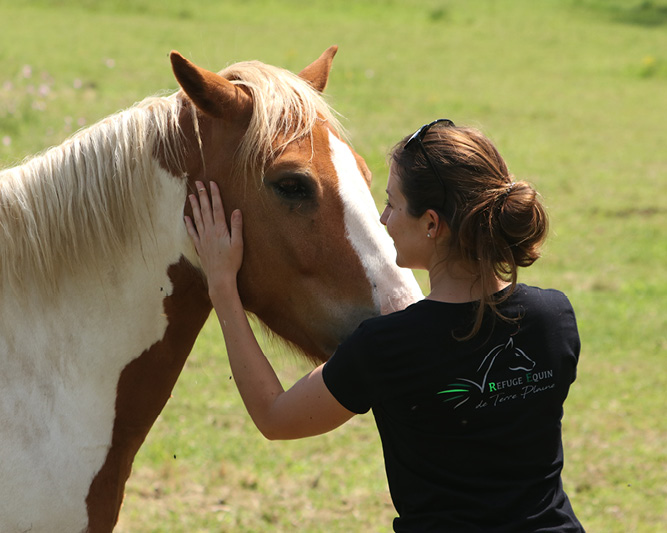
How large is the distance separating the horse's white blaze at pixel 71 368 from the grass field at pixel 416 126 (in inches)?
18.9

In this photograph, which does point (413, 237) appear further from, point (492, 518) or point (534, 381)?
point (492, 518)

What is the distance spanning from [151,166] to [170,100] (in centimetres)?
20

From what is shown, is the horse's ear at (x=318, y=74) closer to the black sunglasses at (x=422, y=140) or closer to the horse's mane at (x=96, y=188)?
the horse's mane at (x=96, y=188)

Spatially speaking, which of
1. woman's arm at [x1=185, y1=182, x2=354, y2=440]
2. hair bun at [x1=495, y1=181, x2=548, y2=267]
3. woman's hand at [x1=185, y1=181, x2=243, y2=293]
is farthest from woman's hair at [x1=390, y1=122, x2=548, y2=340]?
woman's hand at [x1=185, y1=181, x2=243, y2=293]

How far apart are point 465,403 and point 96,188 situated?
99cm

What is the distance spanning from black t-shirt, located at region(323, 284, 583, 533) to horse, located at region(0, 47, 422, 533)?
0.28 meters

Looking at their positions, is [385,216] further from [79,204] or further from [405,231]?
[79,204]

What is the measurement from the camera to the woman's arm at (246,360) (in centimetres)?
166

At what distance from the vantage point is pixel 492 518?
1579 mm

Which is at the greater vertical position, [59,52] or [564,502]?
[564,502]

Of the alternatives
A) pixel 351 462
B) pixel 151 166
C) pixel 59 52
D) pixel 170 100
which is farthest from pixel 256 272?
pixel 59 52

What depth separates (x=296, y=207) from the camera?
1869mm

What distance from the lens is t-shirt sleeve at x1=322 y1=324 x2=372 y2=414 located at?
1.58 metres

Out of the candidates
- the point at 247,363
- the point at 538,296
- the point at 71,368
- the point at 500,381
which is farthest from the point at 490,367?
the point at 71,368
